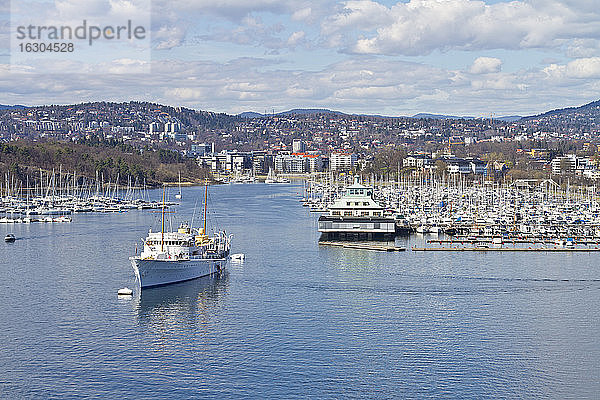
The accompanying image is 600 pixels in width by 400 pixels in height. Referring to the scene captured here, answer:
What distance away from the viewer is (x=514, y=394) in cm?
1873

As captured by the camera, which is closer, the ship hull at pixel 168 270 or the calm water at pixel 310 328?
the calm water at pixel 310 328

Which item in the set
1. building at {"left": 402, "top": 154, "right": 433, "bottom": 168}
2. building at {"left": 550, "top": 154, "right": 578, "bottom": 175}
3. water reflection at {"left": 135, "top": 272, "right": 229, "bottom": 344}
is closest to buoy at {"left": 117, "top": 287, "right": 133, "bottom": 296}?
water reflection at {"left": 135, "top": 272, "right": 229, "bottom": 344}

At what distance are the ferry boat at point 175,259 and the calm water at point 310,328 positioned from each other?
515 mm

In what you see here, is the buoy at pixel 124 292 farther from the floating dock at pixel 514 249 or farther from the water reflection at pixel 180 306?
the floating dock at pixel 514 249

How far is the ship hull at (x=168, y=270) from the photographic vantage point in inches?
1160

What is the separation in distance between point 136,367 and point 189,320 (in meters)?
4.96

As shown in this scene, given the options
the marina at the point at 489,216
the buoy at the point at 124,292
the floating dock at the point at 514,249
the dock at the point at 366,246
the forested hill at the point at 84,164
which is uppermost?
the forested hill at the point at 84,164

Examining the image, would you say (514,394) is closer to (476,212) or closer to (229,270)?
(229,270)

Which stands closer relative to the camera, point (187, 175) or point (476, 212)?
point (476, 212)

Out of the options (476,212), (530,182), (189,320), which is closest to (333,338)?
(189,320)

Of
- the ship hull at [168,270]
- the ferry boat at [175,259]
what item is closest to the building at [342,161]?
the ferry boat at [175,259]

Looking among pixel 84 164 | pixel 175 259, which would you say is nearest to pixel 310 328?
pixel 175 259

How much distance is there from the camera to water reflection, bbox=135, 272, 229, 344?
950 inches

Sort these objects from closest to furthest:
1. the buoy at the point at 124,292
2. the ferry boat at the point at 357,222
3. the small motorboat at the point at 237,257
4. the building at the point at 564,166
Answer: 1. the buoy at the point at 124,292
2. the small motorboat at the point at 237,257
3. the ferry boat at the point at 357,222
4. the building at the point at 564,166
